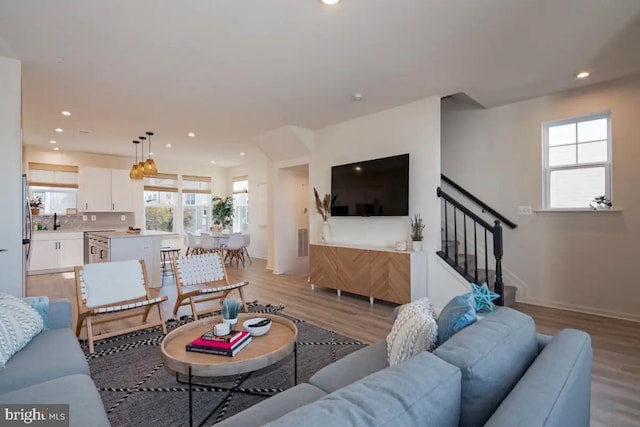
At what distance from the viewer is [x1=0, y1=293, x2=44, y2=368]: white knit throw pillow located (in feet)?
5.73

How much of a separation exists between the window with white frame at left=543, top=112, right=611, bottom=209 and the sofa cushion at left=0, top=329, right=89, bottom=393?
513 centimetres

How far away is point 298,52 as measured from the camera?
10.1ft

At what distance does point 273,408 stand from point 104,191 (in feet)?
27.1

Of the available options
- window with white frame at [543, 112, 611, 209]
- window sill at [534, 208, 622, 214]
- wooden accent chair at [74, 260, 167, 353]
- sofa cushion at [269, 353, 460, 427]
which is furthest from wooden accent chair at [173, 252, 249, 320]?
window with white frame at [543, 112, 611, 209]

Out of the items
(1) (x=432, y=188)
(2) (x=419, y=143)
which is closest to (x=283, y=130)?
(2) (x=419, y=143)

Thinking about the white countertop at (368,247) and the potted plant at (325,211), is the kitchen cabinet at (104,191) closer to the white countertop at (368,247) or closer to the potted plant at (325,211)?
the potted plant at (325,211)

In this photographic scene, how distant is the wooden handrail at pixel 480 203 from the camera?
4.63 meters

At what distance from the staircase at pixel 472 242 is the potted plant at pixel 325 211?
178 cm

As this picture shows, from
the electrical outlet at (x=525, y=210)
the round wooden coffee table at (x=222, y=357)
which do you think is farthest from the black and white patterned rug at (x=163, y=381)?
the electrical outlet at (x=525, y=210)

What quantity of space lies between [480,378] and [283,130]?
5243 mm

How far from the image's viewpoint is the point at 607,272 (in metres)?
3.89

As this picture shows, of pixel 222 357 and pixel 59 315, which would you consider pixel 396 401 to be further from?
pixel 59 315

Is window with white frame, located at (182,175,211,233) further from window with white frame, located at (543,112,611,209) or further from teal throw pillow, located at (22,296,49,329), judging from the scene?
window with white frame, located at (543,112,611,209)

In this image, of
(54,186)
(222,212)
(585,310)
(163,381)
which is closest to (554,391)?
(163,381)
